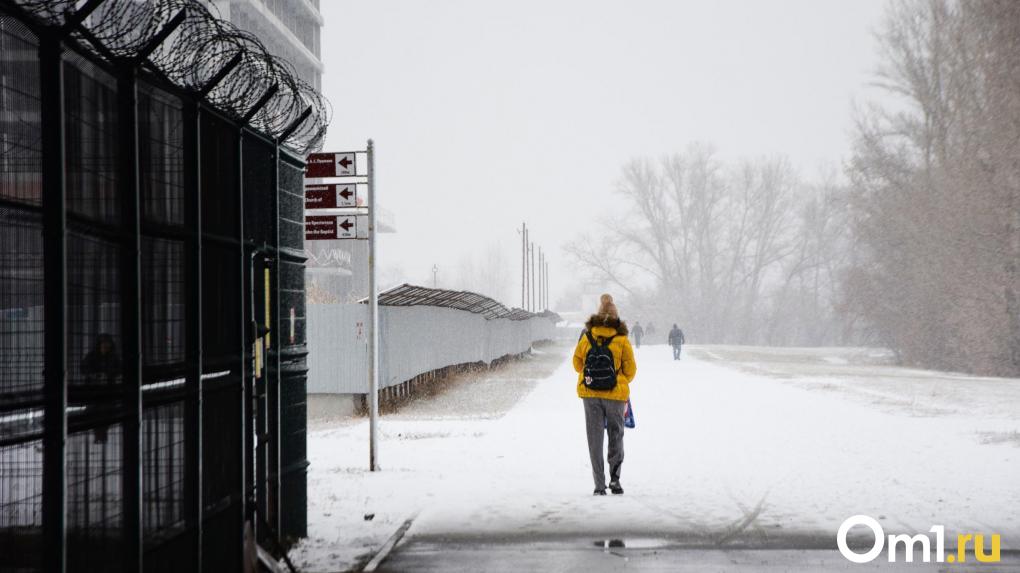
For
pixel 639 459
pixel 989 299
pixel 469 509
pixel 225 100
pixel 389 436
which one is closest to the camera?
pixel 225 100

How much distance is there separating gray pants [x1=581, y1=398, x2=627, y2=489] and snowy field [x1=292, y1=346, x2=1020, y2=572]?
29 cm

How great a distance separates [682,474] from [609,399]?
2021mm

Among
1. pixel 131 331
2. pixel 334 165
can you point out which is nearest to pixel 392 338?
pixel 334 165

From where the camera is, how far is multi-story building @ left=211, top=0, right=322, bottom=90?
6128 centimetres

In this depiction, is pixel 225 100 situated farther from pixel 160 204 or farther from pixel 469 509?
pixel 469 509

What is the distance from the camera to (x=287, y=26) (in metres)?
70.0

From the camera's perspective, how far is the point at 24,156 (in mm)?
4547

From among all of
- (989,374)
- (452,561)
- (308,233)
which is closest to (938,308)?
(989,374)

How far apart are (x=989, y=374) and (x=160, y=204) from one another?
120ft

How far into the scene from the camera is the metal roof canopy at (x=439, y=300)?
70.6 feet

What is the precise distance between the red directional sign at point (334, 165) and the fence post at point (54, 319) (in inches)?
293

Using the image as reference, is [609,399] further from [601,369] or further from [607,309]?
[607,309]

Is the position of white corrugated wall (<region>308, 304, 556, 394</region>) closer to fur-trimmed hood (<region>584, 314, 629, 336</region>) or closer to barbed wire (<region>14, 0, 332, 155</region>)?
fur-trimmed hood (<region>584, 314, 629, 336</region>)

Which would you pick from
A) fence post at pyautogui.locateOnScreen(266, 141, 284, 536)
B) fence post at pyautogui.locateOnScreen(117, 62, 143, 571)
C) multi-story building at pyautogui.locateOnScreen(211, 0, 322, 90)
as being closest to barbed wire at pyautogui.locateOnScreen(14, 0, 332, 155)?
fence post at pyautogui.locateOnScreen(117, 62, 143, 571)
